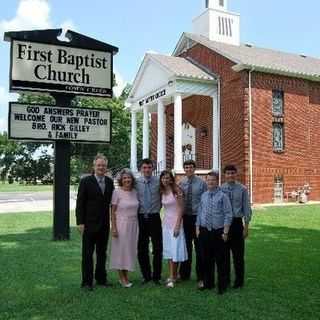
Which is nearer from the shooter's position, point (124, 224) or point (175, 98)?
point (124, 224)

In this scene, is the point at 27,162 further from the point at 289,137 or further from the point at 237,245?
the point at 237,245

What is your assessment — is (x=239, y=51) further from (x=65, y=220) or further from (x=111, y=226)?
(x=111, y=226)

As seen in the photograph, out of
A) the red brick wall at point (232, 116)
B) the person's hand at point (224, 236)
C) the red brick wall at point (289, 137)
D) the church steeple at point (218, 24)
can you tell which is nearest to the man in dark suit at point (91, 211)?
the person's hand at point (224, 236)

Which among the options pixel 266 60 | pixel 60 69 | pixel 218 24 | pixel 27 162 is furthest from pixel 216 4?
pixel 27 162

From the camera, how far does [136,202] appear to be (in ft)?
22.0

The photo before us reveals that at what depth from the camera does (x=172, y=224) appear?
6816 mm

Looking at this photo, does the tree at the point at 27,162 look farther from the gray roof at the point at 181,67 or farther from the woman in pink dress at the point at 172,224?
the woman in pink dress at the point at 172,224

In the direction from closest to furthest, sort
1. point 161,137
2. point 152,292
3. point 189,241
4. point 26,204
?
point 152,292 < point 189,241 < point 26,204 < point 161,137

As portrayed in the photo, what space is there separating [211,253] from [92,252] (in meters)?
1.58

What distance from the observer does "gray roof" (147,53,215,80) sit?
79.5 ft

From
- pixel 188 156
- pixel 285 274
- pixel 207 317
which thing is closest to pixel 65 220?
pixel 285 274

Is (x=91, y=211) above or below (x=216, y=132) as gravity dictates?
below

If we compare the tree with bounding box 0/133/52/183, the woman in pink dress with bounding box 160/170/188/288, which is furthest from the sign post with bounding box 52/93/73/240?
the tree with bounding box 0/133/52/183

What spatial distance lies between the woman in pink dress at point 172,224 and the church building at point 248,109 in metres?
16.2
